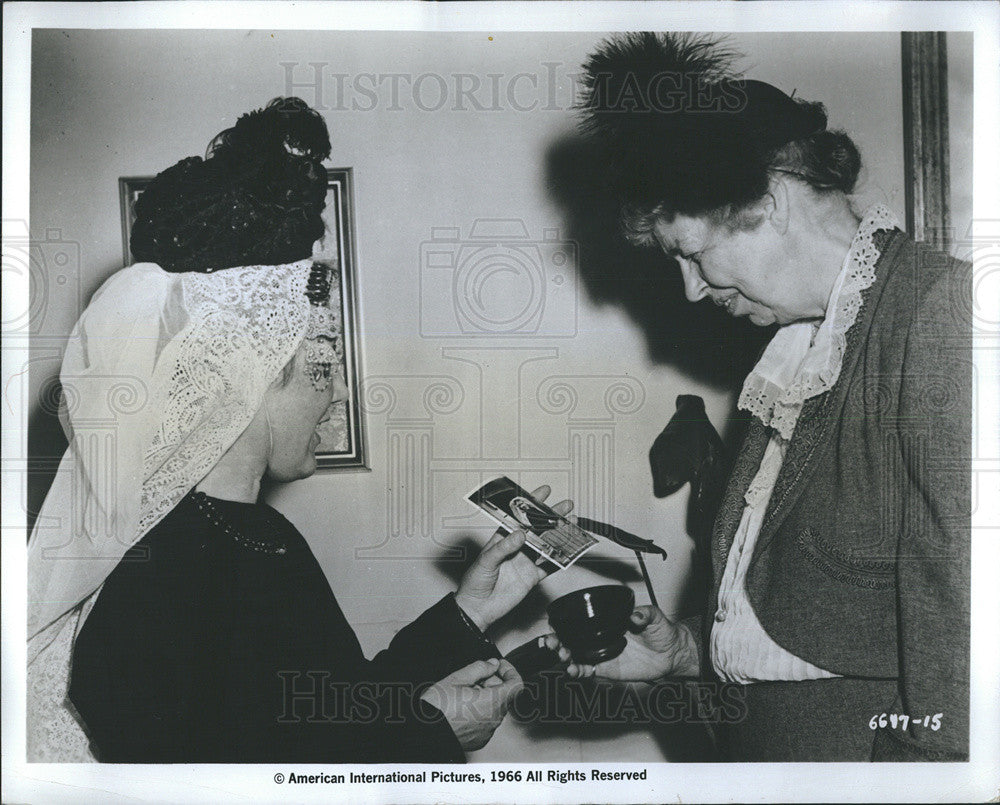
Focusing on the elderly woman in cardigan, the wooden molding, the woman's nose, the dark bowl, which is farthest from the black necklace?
the wooden molding

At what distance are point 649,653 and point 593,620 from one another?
14 cm

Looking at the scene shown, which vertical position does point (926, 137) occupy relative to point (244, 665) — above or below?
above

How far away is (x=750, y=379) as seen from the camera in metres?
1.89

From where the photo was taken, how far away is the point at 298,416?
6.14ft

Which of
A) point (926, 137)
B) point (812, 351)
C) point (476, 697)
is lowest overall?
point (476, 697)

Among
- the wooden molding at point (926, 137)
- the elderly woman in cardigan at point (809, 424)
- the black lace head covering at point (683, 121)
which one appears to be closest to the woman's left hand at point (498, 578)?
the elderly woman in cardigan at point (809, 424)

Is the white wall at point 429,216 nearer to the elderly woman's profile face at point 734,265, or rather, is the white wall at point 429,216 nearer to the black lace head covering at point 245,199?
the black lace head covering at point 245,199

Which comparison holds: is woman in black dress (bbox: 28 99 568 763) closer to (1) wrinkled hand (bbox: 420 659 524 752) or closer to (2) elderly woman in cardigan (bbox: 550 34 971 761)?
(1) wrinkled hand (bbox: 420 659 524 752)

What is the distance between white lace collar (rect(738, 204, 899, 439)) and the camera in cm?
186

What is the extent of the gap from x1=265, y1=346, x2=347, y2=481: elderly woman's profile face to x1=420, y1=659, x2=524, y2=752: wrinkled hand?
54 centimetres

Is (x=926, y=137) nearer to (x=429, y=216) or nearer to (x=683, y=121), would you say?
(x=683, y=121)

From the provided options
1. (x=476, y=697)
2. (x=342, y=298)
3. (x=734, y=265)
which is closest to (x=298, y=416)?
(x=342, y=298)

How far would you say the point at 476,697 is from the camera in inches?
74.5

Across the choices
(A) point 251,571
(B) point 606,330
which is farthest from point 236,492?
(B) point 606,330
